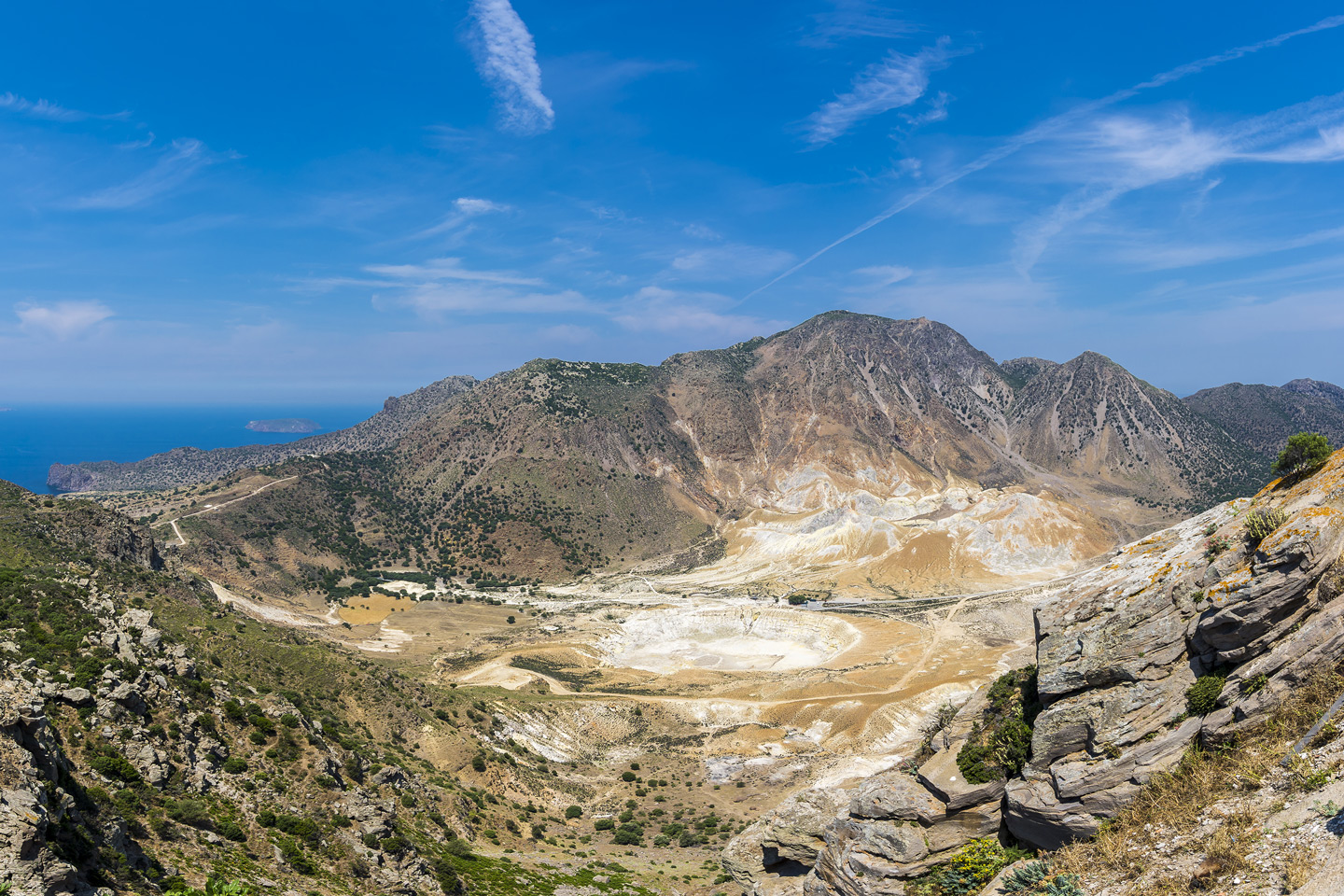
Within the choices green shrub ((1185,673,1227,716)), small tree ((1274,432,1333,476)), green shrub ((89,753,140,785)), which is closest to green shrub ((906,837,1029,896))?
green shrub ((1185,673,1227,716))

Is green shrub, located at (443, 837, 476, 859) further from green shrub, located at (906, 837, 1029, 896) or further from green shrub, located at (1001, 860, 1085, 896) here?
green shrub, located at (1001, 860, 1085, 896)

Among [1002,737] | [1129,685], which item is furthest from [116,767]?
[1129,685]

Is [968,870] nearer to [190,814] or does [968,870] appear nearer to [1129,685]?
[1129,685]

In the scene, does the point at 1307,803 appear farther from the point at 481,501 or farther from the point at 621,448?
the point at 621,448

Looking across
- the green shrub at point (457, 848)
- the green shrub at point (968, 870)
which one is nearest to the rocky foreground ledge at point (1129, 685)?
the green shrub at point (968, 870)

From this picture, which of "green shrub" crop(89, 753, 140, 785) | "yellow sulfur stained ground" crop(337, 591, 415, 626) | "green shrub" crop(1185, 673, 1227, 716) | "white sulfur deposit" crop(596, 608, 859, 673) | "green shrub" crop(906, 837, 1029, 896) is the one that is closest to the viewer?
"green shrub" crop(1185, 673, 1227, 716)

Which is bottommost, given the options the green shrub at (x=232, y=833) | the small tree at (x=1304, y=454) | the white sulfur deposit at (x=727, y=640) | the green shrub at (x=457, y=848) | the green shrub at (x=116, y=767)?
the white sulfur deposit at (x=727, y=640)

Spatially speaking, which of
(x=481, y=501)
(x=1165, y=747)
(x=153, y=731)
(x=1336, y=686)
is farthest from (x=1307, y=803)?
(x=481, y=501)

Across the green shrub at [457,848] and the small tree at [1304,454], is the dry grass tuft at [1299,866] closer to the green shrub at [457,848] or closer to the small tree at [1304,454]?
the small tree at [1304,454]
